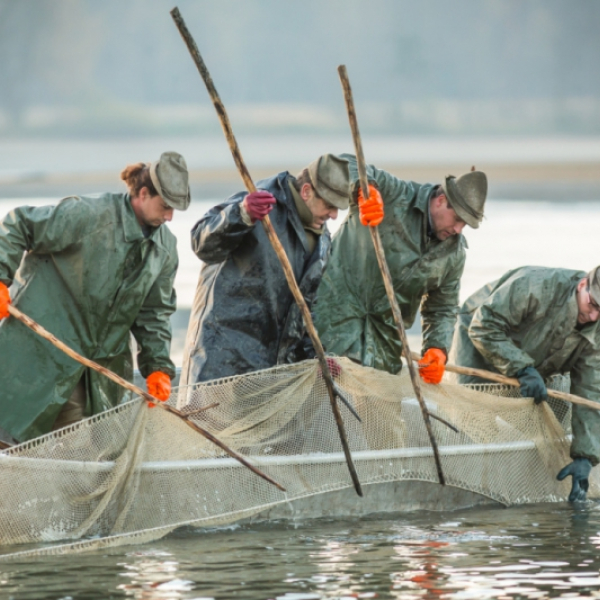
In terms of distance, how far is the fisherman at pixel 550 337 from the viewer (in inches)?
308

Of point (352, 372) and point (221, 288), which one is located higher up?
point (221, 288)

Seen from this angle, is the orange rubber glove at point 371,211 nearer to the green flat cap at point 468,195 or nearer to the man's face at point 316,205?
the man's face at point 316,205

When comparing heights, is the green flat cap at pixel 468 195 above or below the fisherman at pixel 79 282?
above

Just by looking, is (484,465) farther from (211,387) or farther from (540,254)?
(540,254)

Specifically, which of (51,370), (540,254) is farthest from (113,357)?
(540,254)

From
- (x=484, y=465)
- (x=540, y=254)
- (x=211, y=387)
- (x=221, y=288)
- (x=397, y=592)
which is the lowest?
(x=397, y=592)

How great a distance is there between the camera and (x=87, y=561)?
20.2 ft

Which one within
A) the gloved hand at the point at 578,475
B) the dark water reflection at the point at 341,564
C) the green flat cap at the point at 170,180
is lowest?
the dark water reflection at the point at 341,564

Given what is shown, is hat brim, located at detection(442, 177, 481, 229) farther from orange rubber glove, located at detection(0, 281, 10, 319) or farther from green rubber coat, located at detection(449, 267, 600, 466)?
orange rubber glove, located at detection(0, 281, 10, 319)

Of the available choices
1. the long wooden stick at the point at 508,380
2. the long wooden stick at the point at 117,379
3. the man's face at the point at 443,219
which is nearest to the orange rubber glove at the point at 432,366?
the long wooden stick at the point at 508,380

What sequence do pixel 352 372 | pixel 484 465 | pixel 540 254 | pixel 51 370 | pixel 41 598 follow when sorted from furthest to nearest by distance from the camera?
pixel 540 254, pixel 484 465, pixel 352 372, pixel 51 370, pixel 41 598

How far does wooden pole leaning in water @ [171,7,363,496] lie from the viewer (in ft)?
20.5

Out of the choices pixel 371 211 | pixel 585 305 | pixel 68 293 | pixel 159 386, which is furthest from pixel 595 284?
pixel 68 293

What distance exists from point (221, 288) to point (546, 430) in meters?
2.24
